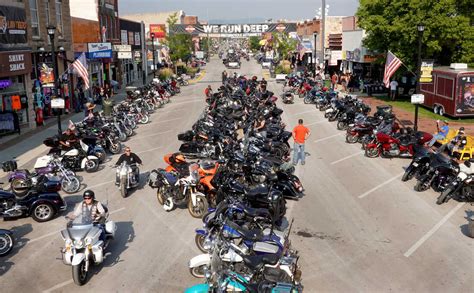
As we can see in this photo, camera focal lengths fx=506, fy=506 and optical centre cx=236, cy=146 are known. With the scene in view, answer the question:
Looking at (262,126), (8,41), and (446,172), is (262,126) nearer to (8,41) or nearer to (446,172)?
(446,172)

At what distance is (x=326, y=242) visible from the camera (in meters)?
11.4

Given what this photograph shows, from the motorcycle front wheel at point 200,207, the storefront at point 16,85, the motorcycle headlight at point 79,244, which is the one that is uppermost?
the storefront at point 16,85

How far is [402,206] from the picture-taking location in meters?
13.8

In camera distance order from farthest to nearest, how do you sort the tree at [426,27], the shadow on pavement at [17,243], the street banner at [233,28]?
the street banner at [233,28] → the tree at [426,27] → the shadow on pavement at [17,243]

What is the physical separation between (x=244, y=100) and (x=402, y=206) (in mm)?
16619

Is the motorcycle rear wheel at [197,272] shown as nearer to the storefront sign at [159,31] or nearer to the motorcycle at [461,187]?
the motorcycle at [461,187]

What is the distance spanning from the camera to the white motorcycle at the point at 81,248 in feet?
30.5

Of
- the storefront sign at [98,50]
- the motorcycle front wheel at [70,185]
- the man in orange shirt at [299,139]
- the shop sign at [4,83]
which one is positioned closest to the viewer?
the motorcycle front wheel at [70,185]

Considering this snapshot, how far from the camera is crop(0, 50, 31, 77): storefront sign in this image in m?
22.6

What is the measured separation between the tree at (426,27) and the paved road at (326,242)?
1679 cm

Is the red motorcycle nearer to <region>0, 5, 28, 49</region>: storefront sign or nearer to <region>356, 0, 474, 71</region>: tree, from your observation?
<region>356, 0, 474, 71</region>: tree

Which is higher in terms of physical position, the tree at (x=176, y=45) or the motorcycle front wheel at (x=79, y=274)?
the tree at (x=176, y=45)

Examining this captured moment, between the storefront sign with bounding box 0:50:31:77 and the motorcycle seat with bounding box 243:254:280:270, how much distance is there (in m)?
17.9

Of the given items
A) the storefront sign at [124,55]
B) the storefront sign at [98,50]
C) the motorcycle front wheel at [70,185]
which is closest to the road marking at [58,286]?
the motorcycle front wheel at [70,185]
